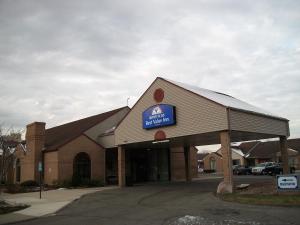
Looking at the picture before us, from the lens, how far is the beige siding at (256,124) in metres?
24.7

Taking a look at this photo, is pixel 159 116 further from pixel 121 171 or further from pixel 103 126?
pixel 103 126

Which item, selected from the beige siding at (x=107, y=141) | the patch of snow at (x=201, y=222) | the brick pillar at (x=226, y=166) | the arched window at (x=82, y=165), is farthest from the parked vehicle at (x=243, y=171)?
the patch of snow at (x=201, y=222)

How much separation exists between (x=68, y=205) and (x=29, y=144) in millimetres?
22805

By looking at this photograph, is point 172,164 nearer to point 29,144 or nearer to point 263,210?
point 29,144

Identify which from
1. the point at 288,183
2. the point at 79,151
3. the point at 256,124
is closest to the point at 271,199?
the point at 288,183

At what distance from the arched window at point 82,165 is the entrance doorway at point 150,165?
638 centimetres

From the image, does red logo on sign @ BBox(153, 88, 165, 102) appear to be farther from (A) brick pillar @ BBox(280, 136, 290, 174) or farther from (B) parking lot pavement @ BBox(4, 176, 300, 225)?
→ (B) parking lot pavement @ BBox(4, 176, 300, 225)

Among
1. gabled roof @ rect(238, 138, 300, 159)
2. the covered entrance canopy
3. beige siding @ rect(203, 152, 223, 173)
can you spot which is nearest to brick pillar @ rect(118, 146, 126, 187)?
the covered entrance canopy

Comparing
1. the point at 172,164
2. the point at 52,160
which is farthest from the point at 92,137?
the point at 172,164

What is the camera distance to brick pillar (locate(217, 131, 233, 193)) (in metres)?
22.9

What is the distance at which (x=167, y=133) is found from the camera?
28531 millimetres

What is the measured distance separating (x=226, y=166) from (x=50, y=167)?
20911 mm

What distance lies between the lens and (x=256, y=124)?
90.2 feet

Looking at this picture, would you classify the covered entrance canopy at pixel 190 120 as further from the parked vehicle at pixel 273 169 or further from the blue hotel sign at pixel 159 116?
the parked vehicle at pixel 273 169
